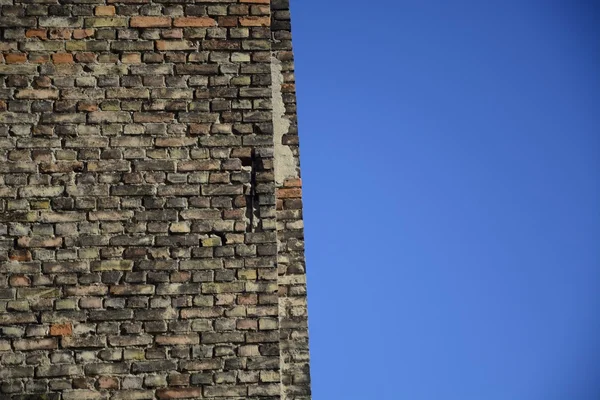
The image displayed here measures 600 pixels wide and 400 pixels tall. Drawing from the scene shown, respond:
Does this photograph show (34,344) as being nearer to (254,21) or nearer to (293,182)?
(293,182)

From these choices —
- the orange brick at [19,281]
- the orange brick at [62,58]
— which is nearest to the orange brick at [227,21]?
the orange brick at [62,58]

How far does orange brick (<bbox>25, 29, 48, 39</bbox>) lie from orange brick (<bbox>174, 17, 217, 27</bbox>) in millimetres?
687

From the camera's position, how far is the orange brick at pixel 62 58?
3.78 m

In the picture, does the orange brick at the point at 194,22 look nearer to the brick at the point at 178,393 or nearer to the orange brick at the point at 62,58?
the orange brick at the point at 62,58

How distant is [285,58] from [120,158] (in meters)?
1.28

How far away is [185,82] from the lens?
12.5ft

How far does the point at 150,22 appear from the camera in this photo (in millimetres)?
3873

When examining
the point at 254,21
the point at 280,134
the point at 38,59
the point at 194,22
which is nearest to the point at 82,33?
the point at 38,59

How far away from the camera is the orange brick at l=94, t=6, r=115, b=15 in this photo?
12.7 ft

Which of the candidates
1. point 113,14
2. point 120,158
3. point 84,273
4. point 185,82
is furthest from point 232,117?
point 84,273

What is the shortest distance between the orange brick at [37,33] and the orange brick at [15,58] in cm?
12

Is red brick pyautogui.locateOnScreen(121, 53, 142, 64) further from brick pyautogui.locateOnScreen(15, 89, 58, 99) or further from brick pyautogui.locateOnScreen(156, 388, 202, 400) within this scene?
brick pyautogui.locateOnScreen(156, 388, 202, 400)

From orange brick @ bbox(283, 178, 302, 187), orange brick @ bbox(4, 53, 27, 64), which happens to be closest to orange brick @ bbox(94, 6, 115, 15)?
orange brick @ bbox(4, 53, 27, 64)

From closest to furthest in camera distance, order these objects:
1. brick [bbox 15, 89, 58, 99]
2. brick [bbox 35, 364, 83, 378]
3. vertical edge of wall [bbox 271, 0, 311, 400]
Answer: brick [bbox 35, 364, 83, 378]
brick [bbox 15, 89, 58, 99]
vertical edge of wall [bbox 271, 0, 311, 400]
